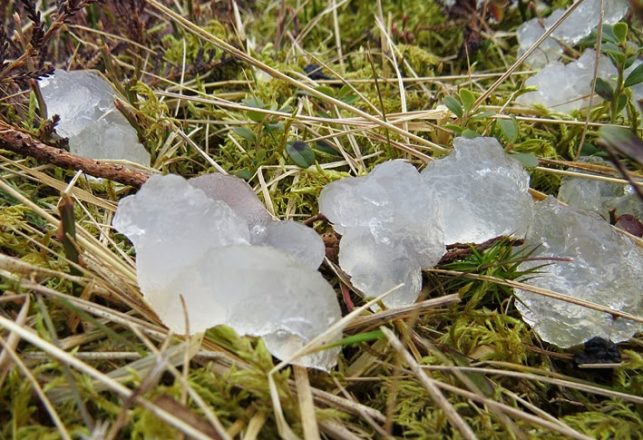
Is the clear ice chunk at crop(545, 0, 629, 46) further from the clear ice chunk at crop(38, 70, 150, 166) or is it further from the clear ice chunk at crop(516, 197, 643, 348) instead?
the clear ice chunk at crop(38, 70, 150, 166)

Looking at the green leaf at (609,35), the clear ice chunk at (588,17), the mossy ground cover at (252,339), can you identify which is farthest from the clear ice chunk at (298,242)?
the clear ice chunk at (588,17)

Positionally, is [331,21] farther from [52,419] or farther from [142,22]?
[52,419]

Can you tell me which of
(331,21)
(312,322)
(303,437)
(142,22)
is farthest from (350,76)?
A: (303,437)

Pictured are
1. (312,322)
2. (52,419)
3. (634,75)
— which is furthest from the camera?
(634,75)

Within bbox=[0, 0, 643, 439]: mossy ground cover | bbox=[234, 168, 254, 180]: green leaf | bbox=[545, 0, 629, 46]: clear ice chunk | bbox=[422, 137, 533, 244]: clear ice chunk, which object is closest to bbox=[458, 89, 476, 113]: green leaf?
bbox=[0, 0, 643, 439]: mossy ground cover

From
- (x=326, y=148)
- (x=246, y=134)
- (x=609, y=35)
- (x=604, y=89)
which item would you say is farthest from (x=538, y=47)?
(x=246, y=134)

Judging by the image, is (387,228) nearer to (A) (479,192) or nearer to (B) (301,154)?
(A) (479,192)
